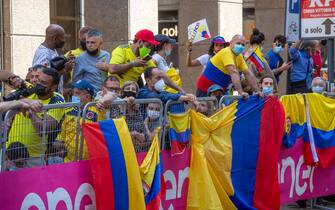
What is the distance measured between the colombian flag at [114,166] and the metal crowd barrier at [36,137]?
0.73 feet

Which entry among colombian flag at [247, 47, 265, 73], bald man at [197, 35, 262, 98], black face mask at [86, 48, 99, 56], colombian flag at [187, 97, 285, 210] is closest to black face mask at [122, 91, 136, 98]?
colombian flag at [187, 97, 285, 210]

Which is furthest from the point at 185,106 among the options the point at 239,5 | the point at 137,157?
the point at 239,5

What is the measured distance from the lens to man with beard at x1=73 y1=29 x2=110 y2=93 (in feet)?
31.4

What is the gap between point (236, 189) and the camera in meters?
9.27

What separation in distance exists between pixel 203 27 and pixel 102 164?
277 inches

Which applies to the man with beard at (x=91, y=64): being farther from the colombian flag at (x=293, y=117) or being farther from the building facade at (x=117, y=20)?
the building facade at (x=117, y=20)

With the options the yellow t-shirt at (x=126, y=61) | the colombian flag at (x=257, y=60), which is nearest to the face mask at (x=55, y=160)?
the yellow t-shirt at (x=126, y=61)

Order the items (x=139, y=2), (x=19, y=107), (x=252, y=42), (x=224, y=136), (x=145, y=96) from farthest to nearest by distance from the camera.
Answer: (x=139, y=2)
(x=252, y=42)
(x=224, y=136)
(x=145, y=96)
(x=19, y=107)

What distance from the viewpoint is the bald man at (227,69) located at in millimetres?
10211

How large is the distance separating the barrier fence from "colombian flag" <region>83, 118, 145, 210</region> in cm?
16

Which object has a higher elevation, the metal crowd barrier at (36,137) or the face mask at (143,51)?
the face mask at (143,51)

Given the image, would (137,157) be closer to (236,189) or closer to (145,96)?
(145,96)

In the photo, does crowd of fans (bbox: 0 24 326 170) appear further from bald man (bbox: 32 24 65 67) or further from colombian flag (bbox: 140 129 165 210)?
colombian flag (bbox: 140 129 165 210)

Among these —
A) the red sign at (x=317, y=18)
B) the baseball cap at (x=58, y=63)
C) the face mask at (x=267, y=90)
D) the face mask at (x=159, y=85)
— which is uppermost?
the red sign at (x=317, y=18)
